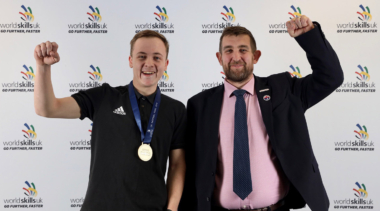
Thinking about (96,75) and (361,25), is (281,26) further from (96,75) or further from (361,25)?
(96,75)

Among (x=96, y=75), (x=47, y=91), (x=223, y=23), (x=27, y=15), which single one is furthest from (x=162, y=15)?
(x=47, y=91)

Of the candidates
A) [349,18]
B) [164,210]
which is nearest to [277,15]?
[349,18]

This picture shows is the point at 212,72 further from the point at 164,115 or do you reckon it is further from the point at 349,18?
the point at 164,115

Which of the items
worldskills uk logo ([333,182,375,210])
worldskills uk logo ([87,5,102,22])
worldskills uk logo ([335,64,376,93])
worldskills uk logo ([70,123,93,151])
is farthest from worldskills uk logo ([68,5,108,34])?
worldskills uk logo ([333,182,375,210])

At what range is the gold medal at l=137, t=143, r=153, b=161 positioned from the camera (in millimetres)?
1944

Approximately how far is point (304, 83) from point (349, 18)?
8.79 ft

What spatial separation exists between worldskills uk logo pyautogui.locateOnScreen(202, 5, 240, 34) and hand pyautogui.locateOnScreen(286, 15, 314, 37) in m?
2.44

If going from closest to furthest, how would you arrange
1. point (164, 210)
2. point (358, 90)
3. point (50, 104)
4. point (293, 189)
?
point (50, 104) → point (164, 210) → point (293, 189) → point (358, 90)

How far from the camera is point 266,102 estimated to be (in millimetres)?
2195

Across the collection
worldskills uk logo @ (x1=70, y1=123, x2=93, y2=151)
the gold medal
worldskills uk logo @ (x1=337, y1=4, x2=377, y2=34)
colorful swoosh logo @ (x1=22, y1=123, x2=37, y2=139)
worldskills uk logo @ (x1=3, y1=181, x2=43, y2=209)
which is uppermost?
worldskills uk logo @ (x1=337, y1=4, x2=377, y2=34)

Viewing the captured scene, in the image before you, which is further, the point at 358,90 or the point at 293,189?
the point at 358,90

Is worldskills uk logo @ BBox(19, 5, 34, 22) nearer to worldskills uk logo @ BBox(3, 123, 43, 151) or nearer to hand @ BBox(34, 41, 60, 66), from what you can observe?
worldskills uk logo @ BBox(3, 123, 43, 151)

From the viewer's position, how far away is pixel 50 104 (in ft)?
6.02

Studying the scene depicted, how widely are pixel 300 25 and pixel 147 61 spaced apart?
1.02 m
